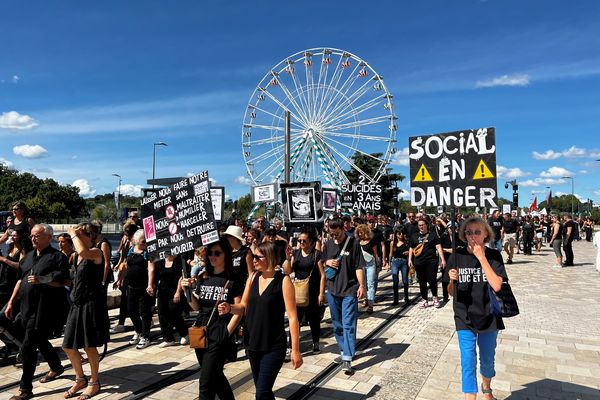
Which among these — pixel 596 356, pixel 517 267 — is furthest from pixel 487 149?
pixel 517 267

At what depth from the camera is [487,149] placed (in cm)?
535

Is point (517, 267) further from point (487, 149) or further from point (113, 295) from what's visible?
point (113, 295)

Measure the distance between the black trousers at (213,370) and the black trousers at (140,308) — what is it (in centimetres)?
322

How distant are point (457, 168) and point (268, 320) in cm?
330

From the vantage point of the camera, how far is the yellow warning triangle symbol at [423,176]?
571cm

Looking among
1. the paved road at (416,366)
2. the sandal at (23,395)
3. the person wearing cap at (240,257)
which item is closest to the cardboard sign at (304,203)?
the paved road at (416,366)

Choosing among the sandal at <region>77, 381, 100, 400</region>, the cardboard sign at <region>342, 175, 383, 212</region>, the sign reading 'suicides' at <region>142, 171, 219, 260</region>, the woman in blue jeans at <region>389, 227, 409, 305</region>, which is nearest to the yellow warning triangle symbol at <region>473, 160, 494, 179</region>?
the sign reading 'suicides' at <region>142, 171, 219, 260</region>

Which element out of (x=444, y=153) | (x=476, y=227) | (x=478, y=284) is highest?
(x=444, y=153)

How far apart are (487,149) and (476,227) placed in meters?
1.92

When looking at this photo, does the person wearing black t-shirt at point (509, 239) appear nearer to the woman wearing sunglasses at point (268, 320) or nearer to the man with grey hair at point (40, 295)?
the woman wearing sunglasses at point (268, 320)

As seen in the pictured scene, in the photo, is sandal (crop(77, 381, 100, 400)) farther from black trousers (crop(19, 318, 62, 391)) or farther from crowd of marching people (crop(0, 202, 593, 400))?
black trousers (crop(19, 318, 62, 391))

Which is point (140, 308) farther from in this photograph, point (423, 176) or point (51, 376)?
point (423, 176)

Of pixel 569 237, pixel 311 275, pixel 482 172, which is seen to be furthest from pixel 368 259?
pixel 569 237

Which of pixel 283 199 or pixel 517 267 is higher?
pixel 283 199
